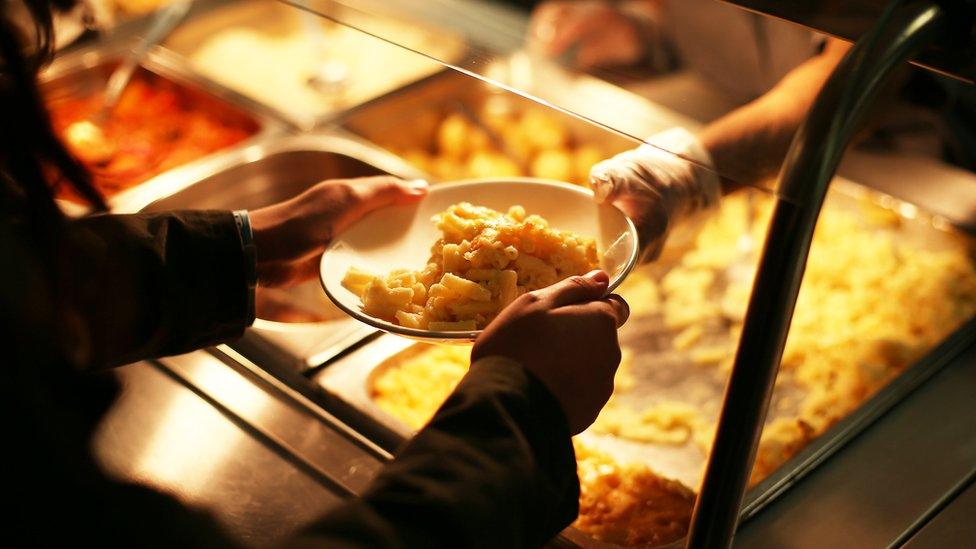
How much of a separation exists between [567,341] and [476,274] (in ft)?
0.60

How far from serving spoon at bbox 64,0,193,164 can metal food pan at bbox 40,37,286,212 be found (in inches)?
1.3

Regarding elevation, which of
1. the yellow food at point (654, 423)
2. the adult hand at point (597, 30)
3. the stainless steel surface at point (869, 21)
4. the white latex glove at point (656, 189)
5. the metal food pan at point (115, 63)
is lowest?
the metal food pan at point (115, 63)

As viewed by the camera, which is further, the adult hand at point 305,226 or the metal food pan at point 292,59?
the metal food pan at point 292,59

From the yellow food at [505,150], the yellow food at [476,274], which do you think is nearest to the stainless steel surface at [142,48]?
the yellow food at [505,150]

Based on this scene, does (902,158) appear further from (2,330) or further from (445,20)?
(2,330)

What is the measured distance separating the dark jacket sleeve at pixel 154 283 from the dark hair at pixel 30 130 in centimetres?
19

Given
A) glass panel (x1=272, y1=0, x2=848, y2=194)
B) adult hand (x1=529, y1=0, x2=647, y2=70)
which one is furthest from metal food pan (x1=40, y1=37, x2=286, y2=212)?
adult hand (x1=529, y1=0, x2=647, y2=70)

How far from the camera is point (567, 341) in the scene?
945mm

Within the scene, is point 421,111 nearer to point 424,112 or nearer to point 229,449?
point 424,112

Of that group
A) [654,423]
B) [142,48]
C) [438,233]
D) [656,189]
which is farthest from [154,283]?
[142,48]

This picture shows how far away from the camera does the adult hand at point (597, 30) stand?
272 centimetres

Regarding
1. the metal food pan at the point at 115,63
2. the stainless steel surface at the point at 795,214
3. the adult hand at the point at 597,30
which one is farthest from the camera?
the adult hand at the point at 597,30

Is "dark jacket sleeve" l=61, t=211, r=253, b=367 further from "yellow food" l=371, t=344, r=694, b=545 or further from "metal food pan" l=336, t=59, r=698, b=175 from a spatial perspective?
"metal food pan" l=336, t=59, r=698, b=175

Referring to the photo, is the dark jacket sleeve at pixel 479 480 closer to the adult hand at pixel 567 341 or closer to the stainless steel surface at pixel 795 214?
the adult hand at pixel 567 341
